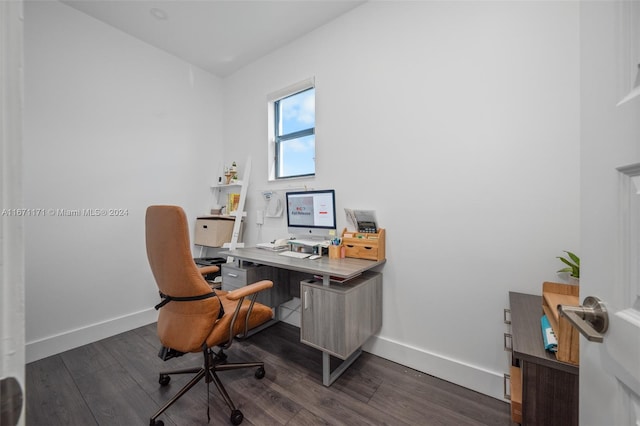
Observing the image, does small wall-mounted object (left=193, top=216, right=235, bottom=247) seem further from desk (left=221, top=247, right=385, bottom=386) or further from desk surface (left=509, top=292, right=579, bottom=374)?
desk surface (left=509, top=292, right=579, bottom=374)

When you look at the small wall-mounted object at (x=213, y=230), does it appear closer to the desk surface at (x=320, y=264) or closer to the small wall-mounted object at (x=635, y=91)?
the desk surface at (x=320, y=264)

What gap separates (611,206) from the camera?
1.66ft

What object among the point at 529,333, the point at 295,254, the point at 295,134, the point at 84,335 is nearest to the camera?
the point at 529,333

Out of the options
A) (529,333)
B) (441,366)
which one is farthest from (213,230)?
(529,333)

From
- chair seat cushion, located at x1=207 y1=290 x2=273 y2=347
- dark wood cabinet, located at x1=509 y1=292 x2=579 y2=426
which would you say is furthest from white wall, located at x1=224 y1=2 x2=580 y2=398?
chair seat cushion, located at x1=207 y1=290 x2=273 y2=347

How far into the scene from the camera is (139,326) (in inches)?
102

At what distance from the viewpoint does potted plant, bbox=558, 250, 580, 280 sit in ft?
4.07

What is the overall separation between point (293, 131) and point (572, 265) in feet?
8.18

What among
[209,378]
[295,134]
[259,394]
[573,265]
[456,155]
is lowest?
[259,394]

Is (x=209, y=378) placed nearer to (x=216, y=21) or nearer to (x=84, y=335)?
(x=84, y=335)

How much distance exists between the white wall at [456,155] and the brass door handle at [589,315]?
3.90ft

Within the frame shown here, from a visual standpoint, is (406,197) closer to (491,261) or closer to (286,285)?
(491,261)

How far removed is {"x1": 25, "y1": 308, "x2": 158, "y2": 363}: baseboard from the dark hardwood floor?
3.0 inches

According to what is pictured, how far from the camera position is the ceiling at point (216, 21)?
86.0 inches
